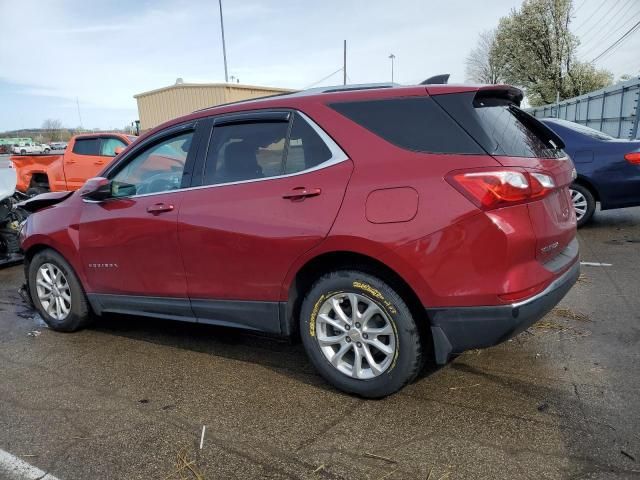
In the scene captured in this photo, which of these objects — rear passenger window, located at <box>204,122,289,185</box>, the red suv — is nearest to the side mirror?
the red suv

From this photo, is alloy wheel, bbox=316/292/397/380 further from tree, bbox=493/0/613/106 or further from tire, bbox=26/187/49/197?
tree, bbox=493/0/613/106

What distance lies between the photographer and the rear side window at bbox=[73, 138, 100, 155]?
11039mm

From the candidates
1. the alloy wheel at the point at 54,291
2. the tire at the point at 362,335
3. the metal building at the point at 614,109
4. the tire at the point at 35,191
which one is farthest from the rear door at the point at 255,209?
the metal building at the point at 614,109

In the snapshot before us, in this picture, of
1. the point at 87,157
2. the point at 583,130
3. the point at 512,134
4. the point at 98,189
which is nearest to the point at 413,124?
the point at 512,134

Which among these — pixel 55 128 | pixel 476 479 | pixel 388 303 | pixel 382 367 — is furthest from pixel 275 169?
pixel 55 128

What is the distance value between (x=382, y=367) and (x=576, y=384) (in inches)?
46.9

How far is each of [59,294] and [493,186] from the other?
3745 mm

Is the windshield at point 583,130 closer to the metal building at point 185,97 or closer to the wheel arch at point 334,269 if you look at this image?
the wheel arch at point 334,269

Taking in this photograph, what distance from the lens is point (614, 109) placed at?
692 inches

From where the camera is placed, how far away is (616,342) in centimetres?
372

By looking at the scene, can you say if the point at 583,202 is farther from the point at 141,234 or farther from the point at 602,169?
the point at 141,234

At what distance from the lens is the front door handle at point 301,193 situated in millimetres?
3051

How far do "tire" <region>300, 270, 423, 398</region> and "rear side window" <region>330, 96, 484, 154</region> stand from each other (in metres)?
0.79

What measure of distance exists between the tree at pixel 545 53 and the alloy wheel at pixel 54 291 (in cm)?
4343
